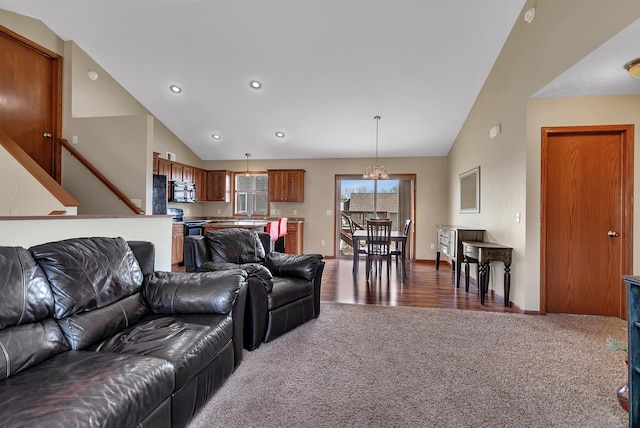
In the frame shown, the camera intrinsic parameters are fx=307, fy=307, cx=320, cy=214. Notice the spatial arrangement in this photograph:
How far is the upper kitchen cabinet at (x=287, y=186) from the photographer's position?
286 inches

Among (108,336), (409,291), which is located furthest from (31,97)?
(409,291)

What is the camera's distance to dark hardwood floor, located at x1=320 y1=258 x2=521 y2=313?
12.2 ft

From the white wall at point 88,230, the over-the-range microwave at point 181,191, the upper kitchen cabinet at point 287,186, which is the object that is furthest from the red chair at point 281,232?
the white wall at point 88,230

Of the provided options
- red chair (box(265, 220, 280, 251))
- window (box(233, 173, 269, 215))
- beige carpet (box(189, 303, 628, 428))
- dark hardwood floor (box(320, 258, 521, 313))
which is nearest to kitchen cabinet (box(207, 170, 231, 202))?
window (box(233, 173, 269, 215))

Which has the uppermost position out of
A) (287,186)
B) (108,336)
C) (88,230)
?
(287,186)

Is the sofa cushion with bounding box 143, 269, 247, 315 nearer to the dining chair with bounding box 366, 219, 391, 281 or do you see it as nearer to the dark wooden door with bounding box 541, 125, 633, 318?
the dining chair with bounding box 366, 219, 391, 281

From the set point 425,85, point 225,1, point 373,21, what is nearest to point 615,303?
point 425,85

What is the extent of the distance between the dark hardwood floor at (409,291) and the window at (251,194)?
2.89m

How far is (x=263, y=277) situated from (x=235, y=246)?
796 millimetres

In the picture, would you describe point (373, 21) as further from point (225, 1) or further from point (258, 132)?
point (258, 132)

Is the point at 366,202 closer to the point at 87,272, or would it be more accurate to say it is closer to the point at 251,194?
the point at 251,194

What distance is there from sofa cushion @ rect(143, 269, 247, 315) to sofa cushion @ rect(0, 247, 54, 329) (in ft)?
1.91

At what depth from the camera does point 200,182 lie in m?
7.47

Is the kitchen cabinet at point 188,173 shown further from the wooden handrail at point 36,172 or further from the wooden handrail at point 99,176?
the wooden handrail at point 36,172
